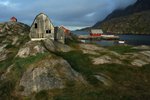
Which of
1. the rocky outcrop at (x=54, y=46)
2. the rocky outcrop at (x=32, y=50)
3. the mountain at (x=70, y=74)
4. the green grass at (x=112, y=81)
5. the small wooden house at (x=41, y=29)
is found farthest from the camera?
the small wooden house at (x=41, y=29)

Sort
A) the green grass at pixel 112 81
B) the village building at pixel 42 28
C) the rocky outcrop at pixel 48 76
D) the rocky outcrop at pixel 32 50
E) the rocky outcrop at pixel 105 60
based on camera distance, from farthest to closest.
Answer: the village building at pixel 42 28 < the rocky outcrop at pixel 105 60 < the rocky outcrop at pixel 32 50 < the rocky outcrop at pixel 48 76 < the green grass at pixel 112 81

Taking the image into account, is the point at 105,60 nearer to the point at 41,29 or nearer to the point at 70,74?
the point at 70,74

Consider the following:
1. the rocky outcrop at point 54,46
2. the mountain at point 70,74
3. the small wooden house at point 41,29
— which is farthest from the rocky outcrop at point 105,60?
the small wooden house at point 41,29

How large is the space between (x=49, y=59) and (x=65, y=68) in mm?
4217

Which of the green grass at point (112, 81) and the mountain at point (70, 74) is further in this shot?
the mountain at point (70, 74)

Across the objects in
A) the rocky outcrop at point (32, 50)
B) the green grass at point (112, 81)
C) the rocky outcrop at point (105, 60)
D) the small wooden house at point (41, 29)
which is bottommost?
the green grass at point (112, 81)

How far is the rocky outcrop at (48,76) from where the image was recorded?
50.3 m

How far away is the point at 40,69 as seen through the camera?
52.5 m

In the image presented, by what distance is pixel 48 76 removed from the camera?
51.3 m

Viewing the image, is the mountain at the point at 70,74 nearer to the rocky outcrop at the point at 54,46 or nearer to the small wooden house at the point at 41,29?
the rocky outcrop at the point at 54,46

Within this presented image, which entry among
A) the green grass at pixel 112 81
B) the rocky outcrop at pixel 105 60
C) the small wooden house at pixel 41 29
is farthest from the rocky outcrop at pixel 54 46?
the rocky outcrop at pixel 105 60

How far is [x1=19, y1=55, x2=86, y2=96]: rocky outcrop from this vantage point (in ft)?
165

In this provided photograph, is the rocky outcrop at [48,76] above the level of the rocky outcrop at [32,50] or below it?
below

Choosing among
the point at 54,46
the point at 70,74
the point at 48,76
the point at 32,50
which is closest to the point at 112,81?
the point at 70,74
